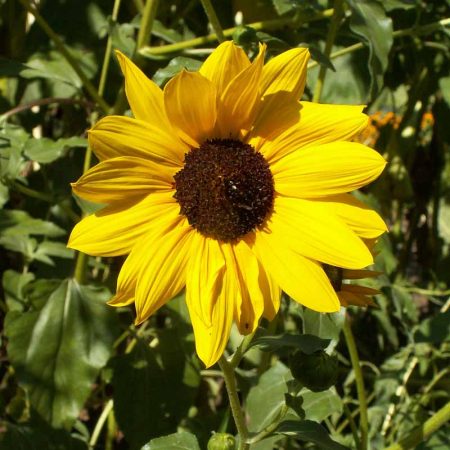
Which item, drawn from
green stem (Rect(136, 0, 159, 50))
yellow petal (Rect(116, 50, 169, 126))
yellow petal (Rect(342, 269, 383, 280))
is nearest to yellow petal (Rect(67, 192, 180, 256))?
yellow petal (Rect(116, 50, 169, 126))

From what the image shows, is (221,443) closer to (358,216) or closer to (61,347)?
(358,216)

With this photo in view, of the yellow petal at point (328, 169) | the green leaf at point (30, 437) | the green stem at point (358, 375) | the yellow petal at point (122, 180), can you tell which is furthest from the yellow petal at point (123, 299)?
the green leaf at point (30, 437)

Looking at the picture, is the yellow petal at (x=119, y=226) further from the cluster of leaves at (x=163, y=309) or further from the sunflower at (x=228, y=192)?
the cluster of leaves at (x=163, y=309)

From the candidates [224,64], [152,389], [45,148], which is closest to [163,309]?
[152,389]

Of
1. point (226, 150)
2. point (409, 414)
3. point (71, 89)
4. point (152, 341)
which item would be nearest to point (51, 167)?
point (71, 89)

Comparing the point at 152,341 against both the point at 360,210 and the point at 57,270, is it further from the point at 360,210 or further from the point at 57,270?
the point at 360,210

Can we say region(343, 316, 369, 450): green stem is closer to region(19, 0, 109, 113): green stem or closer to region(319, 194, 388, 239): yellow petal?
region(319, 194, 388, 239): yellow petal

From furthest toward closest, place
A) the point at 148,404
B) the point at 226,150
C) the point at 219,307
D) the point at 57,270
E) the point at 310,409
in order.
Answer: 1. the point at 57,270
2. the point at 148,404
3. the point at 310,409
4. the point at 226,150
5. the point at 219,307
